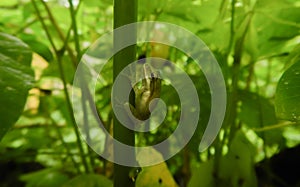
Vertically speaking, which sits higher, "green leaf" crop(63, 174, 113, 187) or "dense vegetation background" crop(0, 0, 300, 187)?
"dense vegetation background" crop(0, 0, 300, 187)

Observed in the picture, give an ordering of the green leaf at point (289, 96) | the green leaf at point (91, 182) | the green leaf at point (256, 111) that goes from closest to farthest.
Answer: the green leaf at point (289, 96) < the green leaf at point (91, 182) < the green leaf at point (256, 111)

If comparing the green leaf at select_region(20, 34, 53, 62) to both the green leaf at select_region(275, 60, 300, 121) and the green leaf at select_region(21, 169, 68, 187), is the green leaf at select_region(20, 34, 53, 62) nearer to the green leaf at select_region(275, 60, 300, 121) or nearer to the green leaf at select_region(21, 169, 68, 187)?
the green leaf at select_region(21, 169, 68, 187)

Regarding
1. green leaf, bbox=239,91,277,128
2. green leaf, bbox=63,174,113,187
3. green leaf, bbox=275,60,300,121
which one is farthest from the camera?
green leaf, bbox=239,91,277,128

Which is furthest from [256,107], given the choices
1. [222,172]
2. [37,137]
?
[37,137]

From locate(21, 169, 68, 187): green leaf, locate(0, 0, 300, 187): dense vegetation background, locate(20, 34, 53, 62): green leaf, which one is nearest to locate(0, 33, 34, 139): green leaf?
locate(0, 0, 300, 187): dense vegetation background

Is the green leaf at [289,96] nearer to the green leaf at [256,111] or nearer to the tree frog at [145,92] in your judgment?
the tree frog at [145,92]

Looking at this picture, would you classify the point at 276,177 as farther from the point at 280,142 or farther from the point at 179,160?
the point at 179,160

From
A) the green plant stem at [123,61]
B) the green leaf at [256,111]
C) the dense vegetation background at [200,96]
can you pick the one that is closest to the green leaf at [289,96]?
the dense vegetation background at [200,96]
